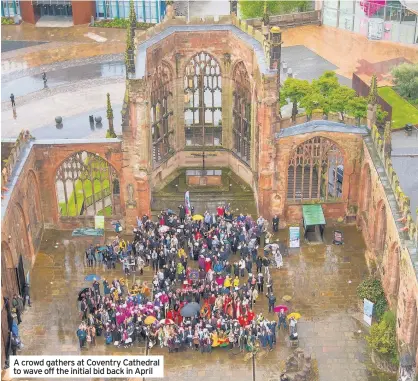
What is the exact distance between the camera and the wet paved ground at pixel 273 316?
163 ft

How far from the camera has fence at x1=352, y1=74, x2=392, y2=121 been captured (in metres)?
71.1

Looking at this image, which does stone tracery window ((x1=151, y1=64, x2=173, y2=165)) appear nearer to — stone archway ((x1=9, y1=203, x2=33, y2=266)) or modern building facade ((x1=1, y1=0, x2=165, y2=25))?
stone archway ((x1=9, y1=203, x2=33, y2=266))

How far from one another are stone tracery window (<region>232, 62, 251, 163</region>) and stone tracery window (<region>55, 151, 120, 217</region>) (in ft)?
36.2

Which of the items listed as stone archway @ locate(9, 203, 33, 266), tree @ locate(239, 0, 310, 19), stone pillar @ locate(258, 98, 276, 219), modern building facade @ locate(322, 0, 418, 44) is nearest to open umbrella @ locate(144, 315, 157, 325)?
stone archway @ locate(9, 203, 33, 266)

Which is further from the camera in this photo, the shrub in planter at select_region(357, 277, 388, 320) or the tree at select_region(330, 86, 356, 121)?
the tree at select_region(330, 86, 356, 121)

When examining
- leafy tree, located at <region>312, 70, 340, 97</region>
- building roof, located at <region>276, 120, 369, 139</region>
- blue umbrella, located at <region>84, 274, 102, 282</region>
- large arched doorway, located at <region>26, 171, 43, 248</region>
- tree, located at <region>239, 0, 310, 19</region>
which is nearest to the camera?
blue umbrella, located at <region>84, 274, 102, 282</region>

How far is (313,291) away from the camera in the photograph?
5631 cm

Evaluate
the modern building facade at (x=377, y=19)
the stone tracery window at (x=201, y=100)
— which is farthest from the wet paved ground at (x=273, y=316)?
the modern building facade at (x=377, y=19)

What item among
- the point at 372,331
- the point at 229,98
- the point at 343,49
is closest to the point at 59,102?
the point at 229,98

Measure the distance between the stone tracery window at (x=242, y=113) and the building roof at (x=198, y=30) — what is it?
2459 millimetres

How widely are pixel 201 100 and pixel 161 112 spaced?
3677mm

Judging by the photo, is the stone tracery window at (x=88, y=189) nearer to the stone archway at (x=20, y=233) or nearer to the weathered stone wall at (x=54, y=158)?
the weathered stone wall at (x=54, y=158)

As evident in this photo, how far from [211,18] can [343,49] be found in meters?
32.5

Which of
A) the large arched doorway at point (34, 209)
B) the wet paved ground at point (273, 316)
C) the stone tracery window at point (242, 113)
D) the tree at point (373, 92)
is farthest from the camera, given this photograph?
the stone tracery window at point (242, 113)
